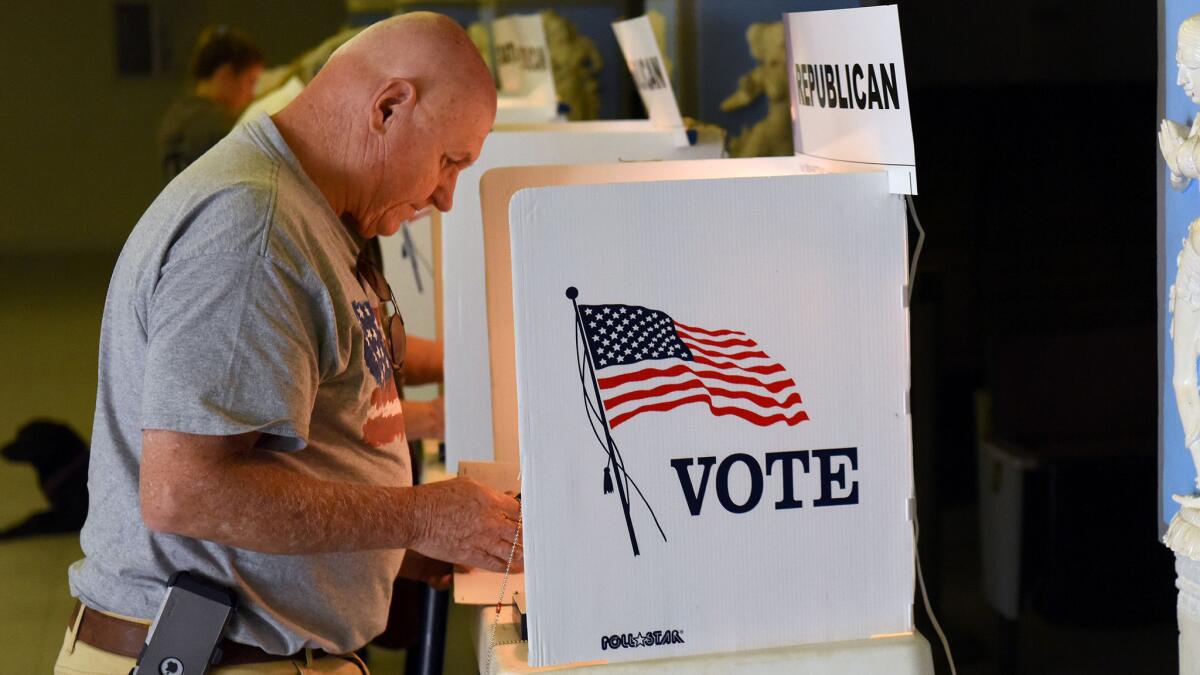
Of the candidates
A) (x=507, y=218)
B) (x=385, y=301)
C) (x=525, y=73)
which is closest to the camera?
(x=385, y=301)

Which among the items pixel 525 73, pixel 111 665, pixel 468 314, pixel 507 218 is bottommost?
pixel 111 665

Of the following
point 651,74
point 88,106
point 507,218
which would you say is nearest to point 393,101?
point 507,218

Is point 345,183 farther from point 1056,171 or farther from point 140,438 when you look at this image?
point 1056,171

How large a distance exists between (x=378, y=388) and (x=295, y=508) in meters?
0.22

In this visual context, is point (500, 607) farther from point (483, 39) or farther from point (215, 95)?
point (483, 39)

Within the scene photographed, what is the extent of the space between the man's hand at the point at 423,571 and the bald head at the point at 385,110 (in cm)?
58

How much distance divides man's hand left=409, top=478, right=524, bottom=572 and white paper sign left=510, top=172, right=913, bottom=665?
158mm

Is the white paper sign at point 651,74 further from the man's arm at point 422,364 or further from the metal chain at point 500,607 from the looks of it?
the metal chain at point 500,607

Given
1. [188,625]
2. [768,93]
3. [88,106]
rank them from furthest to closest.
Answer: [88,106], [768,93], [188,625]

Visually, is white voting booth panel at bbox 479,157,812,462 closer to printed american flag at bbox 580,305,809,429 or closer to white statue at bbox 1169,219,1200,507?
printed american flag at bbox 580,305,809,429

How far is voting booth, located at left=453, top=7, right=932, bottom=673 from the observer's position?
127 cm

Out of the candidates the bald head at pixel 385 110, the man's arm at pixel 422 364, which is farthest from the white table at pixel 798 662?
the man's arm at pixel 422 364

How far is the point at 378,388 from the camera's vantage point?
5.11 ft

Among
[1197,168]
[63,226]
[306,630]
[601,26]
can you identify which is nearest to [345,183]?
[306,630]
